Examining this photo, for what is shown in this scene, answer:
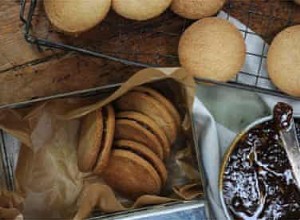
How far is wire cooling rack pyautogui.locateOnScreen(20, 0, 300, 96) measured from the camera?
4.66 feet

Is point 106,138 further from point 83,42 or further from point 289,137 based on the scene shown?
point 289,137

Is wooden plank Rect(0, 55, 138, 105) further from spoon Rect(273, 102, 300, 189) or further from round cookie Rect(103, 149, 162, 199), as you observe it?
spoon Rect(273, 102, 300, 189)

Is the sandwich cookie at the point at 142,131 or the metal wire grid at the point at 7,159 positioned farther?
the metal wire grid at the point at 7,159

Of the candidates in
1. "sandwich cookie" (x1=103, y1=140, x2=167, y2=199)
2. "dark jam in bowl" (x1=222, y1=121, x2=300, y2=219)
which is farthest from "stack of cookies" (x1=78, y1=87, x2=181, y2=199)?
"dark jam in bowl" (x1=222, y1=121, x2=300, y2=219)

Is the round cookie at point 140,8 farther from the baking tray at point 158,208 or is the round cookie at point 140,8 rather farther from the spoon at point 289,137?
the spoon at point 289,137

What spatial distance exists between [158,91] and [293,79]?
28 cm

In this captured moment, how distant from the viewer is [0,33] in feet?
4.66

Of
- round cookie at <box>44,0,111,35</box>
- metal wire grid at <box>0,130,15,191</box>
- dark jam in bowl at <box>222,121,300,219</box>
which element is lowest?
metal wire grid at <box>0,130,15,191</box>

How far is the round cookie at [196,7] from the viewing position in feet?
4.62

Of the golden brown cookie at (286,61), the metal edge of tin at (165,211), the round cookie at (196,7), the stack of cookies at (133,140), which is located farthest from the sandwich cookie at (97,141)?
the golden brown cookie at (286,61)

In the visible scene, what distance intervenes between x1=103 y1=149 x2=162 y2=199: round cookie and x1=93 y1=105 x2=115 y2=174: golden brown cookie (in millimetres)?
23

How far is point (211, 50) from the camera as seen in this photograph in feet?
4.58

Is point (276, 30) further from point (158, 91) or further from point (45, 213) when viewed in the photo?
point (45, 213)

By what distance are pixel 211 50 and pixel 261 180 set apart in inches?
11.1
